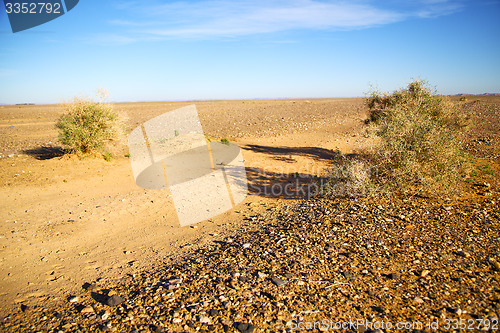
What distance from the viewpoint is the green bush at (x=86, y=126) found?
10.1 metres

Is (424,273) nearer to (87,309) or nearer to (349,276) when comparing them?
(349,276)

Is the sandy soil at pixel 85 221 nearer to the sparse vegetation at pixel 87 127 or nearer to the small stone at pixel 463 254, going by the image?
the sparse vegetation at pixel 87 127

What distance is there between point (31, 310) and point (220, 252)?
2.41m

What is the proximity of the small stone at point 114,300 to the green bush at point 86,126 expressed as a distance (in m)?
8.48

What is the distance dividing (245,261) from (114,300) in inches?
66.7

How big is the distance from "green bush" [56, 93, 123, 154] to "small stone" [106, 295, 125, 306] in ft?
27.8

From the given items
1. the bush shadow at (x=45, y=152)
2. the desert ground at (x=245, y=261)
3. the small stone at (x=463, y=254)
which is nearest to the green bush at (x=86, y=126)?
the bush shadow at (x=45, y=152)

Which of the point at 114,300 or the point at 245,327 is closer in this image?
the point at 245,327

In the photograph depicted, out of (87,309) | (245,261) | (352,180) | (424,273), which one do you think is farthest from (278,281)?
(352,180)

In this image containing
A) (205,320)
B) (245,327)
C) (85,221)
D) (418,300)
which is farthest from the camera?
(85,221)

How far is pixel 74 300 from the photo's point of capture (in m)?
3.39

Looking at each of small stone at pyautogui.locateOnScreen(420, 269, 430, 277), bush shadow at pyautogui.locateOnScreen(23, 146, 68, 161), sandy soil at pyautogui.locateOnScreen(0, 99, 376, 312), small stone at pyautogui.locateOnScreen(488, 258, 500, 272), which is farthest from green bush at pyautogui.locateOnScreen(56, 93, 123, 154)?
small stone at pyautogui.locateOnScreen(488, 258, 500, 272)

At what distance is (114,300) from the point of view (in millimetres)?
3262

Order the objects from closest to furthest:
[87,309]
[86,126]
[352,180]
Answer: [87,309] < [352,180] < [86,126]
